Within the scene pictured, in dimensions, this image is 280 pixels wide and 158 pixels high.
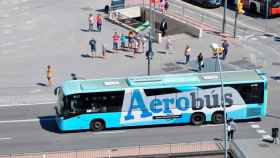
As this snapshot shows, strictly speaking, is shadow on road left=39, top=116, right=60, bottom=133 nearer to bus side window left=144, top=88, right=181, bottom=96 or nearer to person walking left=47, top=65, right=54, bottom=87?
person walking left=47, top=65, right=54, bottom=87

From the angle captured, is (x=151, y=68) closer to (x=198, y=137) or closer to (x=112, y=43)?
(x=112, y=43)

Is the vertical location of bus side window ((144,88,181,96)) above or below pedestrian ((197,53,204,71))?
below

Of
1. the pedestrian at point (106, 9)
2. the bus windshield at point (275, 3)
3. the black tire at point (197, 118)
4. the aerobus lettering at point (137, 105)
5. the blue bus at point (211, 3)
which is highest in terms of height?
the blue bus at point (211, 3)

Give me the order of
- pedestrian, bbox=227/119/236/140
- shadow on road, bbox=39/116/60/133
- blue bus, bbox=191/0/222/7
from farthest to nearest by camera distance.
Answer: blue bus, bbox=191/0/222/7 → shadow on road, bbox=39/116/60/133 → pedestrian, bbox=227/119/236/140

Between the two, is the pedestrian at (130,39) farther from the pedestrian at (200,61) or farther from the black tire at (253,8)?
the black tire at (253,8)

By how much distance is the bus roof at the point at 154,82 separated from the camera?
39375 mm

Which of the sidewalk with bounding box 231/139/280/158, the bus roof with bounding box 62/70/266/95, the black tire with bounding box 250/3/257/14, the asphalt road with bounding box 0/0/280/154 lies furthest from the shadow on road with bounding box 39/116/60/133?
the black tire with bounding box 250/3/257/14

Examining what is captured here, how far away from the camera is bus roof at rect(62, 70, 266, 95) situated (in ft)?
129

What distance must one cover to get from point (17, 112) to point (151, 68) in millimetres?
11078

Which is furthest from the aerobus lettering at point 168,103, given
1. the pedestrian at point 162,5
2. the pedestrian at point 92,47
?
the pedestrian at point 162,5

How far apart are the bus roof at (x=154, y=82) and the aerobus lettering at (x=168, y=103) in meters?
0.65

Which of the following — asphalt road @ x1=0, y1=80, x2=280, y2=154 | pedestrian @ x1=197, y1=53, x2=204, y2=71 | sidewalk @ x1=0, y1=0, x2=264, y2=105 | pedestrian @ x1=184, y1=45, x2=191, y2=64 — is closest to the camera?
asphalt road @ x1=0, y1=80, x2=280, y2=154

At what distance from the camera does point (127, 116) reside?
131 feet

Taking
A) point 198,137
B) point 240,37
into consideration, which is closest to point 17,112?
point 198,137
